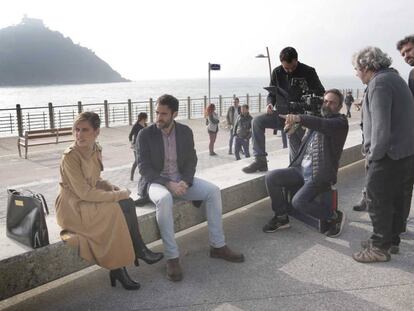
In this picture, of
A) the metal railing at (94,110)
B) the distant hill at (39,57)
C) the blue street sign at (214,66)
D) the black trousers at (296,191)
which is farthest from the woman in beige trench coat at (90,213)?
the distant hill at (39,57)

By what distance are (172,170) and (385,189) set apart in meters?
1.88

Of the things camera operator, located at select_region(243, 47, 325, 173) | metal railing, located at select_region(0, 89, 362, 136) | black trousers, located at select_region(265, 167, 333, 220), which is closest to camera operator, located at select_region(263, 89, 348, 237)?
black trousers, located at select_region(265, 167, 333, 220)

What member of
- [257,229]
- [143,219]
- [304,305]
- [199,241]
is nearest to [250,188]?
[257,229]

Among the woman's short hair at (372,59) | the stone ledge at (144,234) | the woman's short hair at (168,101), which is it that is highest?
the woman's short hair at (372,59)

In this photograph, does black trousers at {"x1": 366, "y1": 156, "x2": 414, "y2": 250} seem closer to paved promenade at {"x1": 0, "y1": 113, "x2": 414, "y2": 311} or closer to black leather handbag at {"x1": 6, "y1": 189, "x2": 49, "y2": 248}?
paved promenade at {"x1": 0, "y1": 113, "x2": 414, "y2": 311}

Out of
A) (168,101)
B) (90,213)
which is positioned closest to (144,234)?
(90,213)

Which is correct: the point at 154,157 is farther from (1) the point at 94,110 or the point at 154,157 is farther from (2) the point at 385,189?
(1) the point at 94,110

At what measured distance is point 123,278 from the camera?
3359 mm

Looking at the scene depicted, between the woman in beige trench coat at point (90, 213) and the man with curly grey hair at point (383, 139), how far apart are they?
201 centimetres

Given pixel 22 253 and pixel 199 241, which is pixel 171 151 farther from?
pixel 22 253

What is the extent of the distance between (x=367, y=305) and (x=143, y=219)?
1.83 meters

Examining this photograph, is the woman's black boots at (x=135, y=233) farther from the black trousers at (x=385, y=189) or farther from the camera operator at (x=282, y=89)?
→ the camera operator at (x=282, y=89)

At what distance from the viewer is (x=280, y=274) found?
3.62 m

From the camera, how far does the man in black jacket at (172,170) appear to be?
390 centimetres
